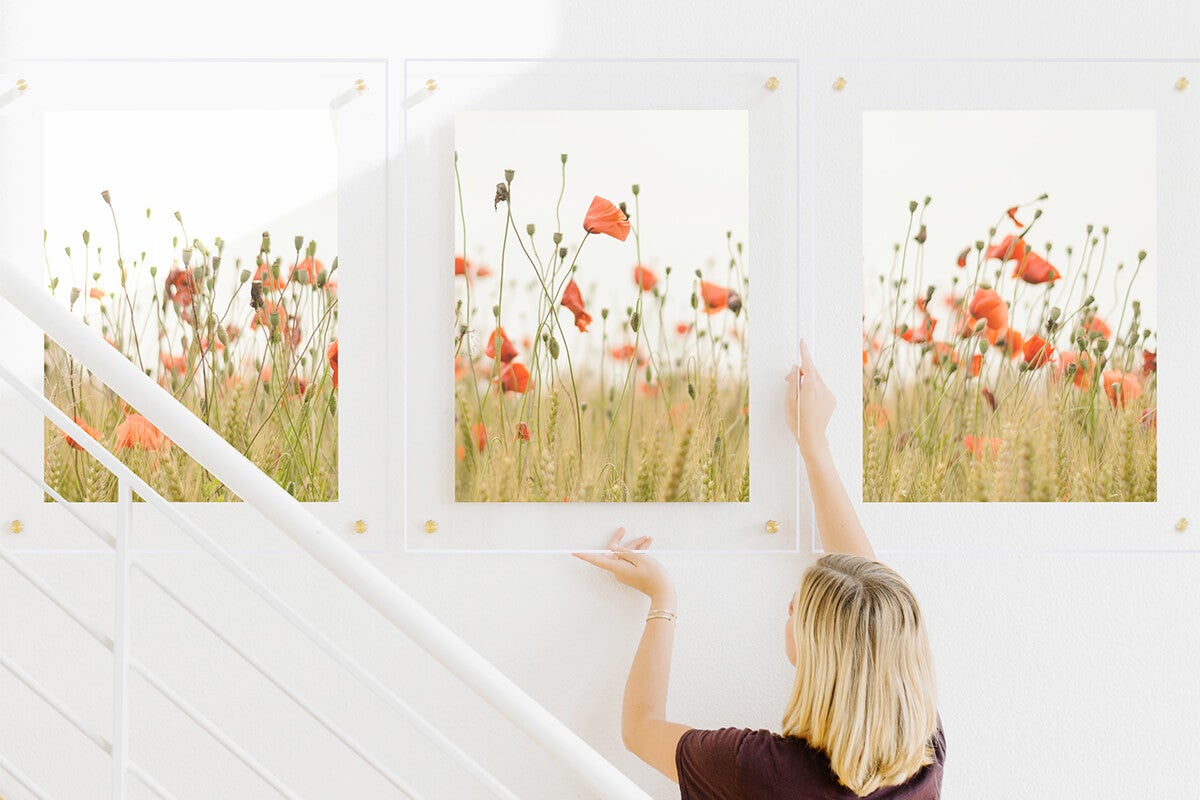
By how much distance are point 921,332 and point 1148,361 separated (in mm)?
380

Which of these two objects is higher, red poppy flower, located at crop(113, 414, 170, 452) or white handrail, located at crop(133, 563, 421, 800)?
red poppy flower, located at crop(113, 414, 170, 452)

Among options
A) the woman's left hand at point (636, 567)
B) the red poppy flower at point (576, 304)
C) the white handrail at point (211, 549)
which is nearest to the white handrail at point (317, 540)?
the white handrail at point (211, 549)

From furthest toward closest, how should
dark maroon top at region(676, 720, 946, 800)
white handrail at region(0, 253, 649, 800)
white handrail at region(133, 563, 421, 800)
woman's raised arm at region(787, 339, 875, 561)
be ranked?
woman's raised arm at region(787, 339, 875, 561) → dark maroon top at region(676, 720, 946, 800) → white handrail at region(133, 563, 421, 800) → white handrail at region(0, 253, 649, 800)

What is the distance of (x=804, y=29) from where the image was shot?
157 cm

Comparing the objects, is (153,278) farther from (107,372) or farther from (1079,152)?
(1079,152)

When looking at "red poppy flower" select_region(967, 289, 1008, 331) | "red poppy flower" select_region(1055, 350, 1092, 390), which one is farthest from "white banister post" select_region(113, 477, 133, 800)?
"red poppy flower" select_region(1055, 350, 1092, 390)

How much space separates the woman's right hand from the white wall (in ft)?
0.67

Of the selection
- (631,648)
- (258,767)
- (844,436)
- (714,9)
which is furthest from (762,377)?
(258,767)

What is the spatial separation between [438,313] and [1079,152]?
3.59 feet

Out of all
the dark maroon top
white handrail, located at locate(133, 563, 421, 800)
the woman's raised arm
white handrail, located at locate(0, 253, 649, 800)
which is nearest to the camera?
white handrail, located at locate(0, 253, 649, 800)

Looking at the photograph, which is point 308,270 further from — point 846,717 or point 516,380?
point 846,717

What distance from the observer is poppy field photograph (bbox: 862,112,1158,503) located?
1.57m

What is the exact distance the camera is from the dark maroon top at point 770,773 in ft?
3.78

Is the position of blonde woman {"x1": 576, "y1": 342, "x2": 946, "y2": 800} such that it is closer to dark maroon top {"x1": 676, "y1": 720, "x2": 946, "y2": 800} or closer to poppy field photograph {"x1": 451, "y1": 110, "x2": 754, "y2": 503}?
dark maroon top {"x1": 676, "y1": 720, "x2": 946, "y2": 800}
